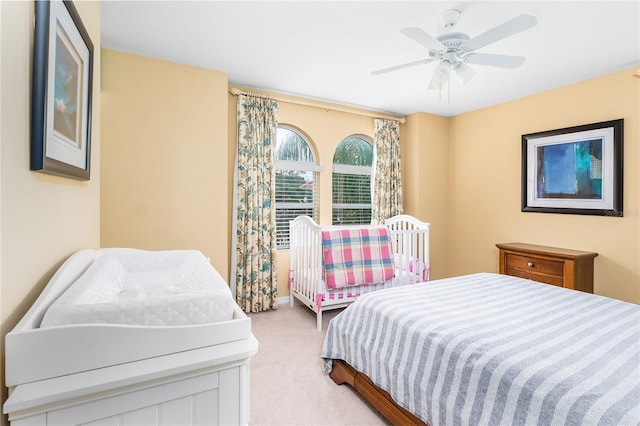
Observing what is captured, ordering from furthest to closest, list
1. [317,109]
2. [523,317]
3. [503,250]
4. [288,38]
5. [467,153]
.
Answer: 1. [467,153]
2. [317,109]
3. [503,250]
4. [288,38]
5. [523,317]

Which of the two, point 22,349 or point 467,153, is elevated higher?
point 467,153

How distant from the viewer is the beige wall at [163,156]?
2492 mm

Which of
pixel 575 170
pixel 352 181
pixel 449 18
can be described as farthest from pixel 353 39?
pixel 575 170

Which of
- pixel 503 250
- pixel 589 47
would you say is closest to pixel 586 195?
pixel 503 250

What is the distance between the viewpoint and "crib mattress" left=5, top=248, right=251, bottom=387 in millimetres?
614

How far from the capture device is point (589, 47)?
237cm

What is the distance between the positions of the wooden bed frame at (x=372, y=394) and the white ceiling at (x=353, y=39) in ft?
7.55

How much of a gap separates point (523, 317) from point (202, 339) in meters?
1.61

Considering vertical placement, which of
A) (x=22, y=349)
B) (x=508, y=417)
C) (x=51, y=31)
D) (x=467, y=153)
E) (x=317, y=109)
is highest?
(x=317, y=109)

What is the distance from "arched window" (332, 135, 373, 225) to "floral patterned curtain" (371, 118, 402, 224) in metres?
0.16

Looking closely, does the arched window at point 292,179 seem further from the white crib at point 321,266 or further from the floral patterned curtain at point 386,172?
the floral patterned curtain at point 386,172

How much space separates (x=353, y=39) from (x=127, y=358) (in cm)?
240

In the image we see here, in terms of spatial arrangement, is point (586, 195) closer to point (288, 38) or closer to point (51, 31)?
point (288, 38)

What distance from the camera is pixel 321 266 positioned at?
2896 millimetres
